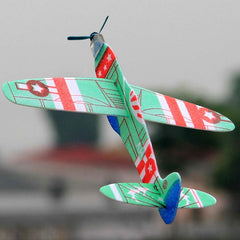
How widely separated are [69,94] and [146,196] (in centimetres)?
189

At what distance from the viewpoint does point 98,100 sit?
9.66 meters

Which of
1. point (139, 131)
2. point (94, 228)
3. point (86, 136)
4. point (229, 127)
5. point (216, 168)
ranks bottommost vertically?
point (94, 228)

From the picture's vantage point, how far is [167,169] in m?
17.2

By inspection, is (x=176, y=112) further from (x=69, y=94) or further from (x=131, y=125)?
(x=69, y=94)

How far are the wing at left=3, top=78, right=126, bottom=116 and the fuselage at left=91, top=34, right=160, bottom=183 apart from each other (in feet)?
0.48

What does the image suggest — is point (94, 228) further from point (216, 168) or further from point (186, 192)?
point (186, 192)

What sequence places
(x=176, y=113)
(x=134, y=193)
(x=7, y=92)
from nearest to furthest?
(x=134, y=193) → (x=7, y=92) → (x=176, y=113)

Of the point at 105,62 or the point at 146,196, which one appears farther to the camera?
the point at 105,62

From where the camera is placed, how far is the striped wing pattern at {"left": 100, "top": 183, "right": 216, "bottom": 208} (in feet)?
27.2

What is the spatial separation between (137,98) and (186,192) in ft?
4.91

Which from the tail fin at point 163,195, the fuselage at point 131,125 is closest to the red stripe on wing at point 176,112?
the fuselage at point 131,125

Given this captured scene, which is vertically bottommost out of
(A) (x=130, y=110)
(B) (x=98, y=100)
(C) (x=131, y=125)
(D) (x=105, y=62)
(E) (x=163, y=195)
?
(E) (x=163, y=195)

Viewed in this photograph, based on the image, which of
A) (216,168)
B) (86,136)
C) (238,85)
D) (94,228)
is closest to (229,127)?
(86,136)

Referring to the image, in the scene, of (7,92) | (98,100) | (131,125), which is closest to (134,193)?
(131,125)
